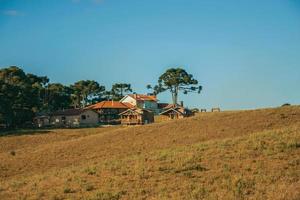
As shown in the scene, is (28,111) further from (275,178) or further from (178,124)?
(275,178)

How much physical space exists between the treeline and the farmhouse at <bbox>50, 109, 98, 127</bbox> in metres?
5.40

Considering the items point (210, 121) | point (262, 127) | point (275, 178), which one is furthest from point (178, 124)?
point (275, 178)

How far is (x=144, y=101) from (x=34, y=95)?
130 ft

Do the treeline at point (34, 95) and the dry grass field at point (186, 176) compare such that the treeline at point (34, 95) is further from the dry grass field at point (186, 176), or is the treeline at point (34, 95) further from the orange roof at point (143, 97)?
the dry grass field at point (186, 176)

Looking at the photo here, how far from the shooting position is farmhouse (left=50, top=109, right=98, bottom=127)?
351ft

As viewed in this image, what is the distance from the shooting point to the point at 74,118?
351 feet

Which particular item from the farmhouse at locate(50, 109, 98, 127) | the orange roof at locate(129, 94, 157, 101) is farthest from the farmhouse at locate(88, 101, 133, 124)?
the orange roof at locate(129, 94, 157, 101)

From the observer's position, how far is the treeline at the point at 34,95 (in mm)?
91062

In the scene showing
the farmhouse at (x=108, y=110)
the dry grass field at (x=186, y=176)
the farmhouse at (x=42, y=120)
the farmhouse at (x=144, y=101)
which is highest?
the farmhouse at (x=144, y=101)

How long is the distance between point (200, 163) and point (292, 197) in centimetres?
862

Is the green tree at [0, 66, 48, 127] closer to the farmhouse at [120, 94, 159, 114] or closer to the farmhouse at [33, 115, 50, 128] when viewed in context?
the farmhouse at [33, 115, 50, 128]

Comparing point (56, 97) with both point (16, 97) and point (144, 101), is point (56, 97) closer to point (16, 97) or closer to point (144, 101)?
point (144, 101)

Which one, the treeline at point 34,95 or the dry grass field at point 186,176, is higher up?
the treeline at point 34,95

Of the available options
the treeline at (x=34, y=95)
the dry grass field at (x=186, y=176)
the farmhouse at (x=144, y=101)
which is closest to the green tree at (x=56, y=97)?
the treeline at (x=34, y=95)
